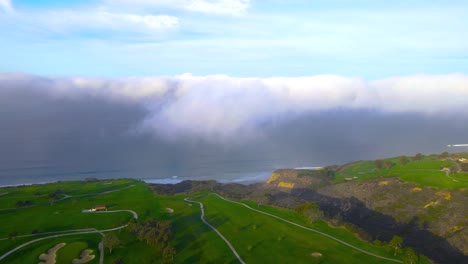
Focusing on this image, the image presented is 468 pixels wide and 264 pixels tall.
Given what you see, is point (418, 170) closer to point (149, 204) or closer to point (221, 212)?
point (221, 212)

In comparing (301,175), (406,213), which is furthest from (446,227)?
(301,175)

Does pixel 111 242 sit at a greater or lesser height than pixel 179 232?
greater

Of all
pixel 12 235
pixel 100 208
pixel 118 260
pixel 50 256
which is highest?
pixel 100 208

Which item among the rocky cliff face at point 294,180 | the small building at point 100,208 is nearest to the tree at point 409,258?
the small building at point 100,208

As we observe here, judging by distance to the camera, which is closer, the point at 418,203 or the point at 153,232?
the point at 153,232

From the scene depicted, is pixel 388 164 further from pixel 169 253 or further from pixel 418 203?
pixel 169 253

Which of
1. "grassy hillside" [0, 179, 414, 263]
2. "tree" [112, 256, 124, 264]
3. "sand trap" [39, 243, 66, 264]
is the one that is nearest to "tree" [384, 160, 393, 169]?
"grassy hillside" [0, 179, 414, 263]

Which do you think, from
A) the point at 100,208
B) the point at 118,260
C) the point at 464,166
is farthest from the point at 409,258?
the point at 464,166
